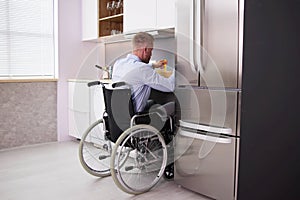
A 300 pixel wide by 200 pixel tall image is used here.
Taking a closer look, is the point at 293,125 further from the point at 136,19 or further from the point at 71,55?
the point at 71,55

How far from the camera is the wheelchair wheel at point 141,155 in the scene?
234 centimetres

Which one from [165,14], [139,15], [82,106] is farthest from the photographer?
[82,106]

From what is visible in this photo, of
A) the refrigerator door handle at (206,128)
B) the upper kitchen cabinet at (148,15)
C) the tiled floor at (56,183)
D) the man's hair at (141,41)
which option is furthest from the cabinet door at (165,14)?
the tiled floor at (56,183)

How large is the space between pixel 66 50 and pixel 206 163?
2.70 metres

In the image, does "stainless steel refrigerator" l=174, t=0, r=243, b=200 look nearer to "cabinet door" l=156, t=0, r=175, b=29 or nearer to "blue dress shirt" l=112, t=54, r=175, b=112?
"blue dress shirt" l=112, t=54, r=175, b=112

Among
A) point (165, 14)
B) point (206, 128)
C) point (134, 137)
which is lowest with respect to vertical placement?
point (134, 137)

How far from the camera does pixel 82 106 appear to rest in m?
3.88

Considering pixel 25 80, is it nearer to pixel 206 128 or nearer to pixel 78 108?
pixel 78 108

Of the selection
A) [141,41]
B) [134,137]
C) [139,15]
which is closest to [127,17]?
[139,15]

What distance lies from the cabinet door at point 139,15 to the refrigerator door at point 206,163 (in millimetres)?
1364

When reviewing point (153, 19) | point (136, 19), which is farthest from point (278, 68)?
point (136, 19)

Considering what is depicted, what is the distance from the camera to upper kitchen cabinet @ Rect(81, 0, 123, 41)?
159 inches

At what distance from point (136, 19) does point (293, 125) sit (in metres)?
2.53

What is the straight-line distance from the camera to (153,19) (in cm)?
325
